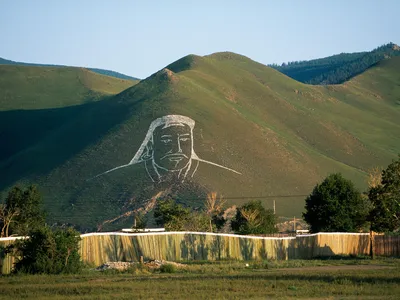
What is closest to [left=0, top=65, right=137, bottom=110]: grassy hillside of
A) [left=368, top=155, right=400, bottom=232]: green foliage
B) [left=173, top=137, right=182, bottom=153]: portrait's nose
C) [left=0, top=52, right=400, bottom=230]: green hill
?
[left=0, top=52, right=400, bottom=230]: green hill

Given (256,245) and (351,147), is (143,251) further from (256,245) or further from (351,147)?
(351,147)

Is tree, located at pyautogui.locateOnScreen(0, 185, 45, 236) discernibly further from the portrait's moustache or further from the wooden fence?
the portrait's moustache

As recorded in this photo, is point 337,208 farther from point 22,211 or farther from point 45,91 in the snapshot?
point 45,91

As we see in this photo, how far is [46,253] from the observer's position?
109 ft

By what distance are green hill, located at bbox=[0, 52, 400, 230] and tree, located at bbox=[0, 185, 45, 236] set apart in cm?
3414

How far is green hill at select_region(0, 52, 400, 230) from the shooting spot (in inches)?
4033

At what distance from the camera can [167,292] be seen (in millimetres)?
25594

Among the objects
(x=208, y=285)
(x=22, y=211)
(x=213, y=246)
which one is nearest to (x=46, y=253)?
(x=208, y=285)

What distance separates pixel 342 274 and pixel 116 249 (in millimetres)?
12510

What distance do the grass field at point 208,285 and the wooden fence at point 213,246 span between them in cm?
458

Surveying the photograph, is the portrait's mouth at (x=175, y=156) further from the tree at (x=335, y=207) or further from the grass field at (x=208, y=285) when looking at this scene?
the grass field at (x=208, y=285)

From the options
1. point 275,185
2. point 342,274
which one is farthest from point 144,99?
point 342,274

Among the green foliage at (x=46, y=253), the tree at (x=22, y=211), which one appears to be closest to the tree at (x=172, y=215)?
the tree at (x=22, y=211)

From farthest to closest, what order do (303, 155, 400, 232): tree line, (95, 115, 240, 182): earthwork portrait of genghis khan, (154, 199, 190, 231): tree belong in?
(95, 115, 240, 182): earthwork portrait of genghis khan → (154, 199, 190, 231): tree → (303, 155, 400, 232): tree line
